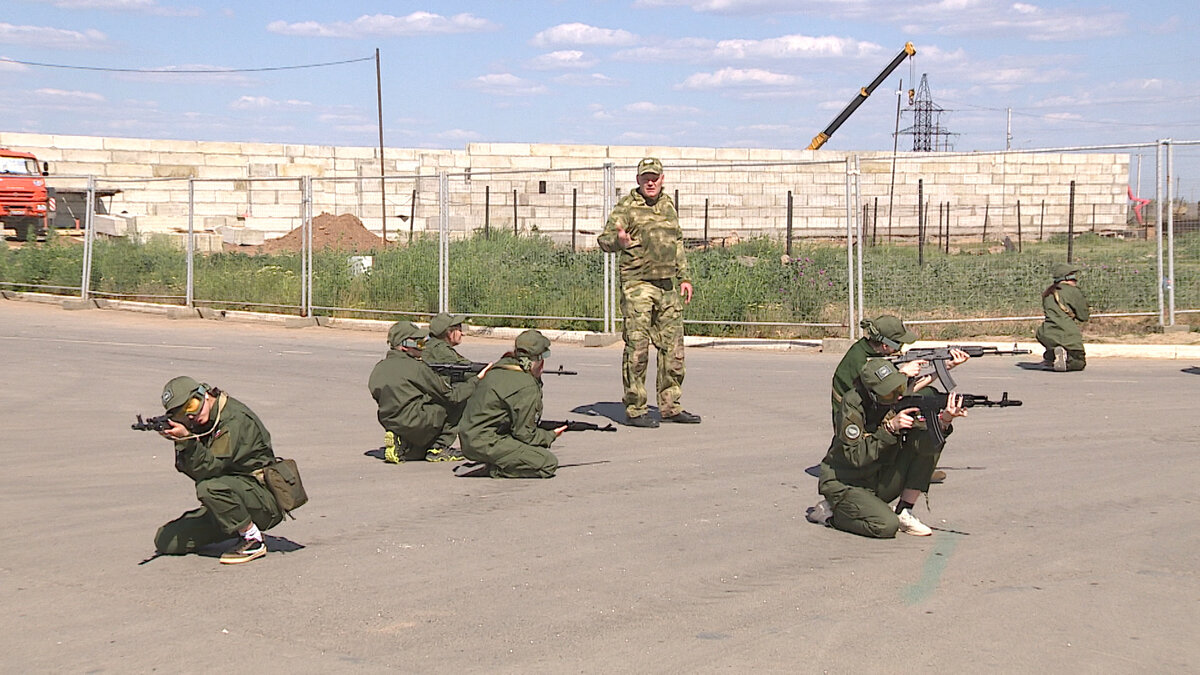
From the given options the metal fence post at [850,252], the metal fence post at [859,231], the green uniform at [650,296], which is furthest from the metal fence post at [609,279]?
the green uniform at [650,296]

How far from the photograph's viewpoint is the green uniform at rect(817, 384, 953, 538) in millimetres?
6555

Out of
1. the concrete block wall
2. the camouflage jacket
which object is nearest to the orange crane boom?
the concrete block wall

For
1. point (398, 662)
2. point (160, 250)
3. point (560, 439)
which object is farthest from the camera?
point (160, 250)

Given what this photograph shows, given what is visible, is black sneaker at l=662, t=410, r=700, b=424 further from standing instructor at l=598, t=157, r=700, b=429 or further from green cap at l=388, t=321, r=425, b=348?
green cap at l=388, t=321, r=425, b=348

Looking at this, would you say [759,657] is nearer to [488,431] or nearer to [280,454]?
[488,431]

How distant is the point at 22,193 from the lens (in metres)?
32.7

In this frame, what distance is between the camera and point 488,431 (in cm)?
834

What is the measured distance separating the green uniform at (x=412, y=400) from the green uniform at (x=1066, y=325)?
727cm

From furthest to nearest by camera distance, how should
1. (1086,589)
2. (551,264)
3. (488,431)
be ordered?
(551,264) < (488,431) < (1086,589)

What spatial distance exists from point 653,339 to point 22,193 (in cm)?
2740

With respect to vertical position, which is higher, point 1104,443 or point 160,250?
point 160,250

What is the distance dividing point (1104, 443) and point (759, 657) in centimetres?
560

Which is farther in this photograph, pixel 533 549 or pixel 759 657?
pixel 533 549

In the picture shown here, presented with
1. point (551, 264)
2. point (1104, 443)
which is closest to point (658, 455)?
point (1104, 443)
